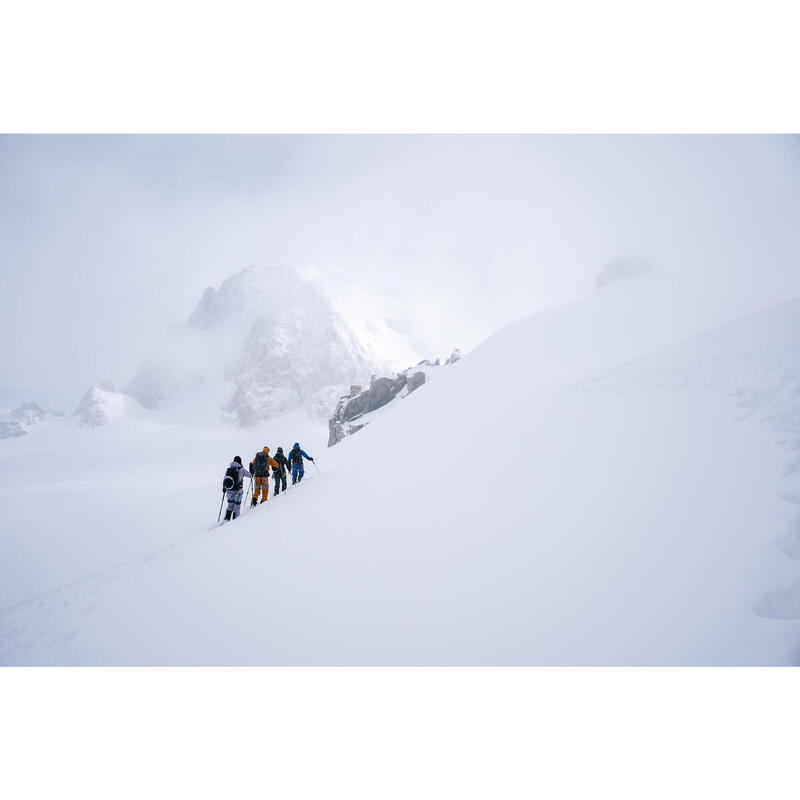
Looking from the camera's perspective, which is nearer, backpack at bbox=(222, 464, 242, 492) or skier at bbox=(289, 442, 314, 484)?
backpack at bbox=(222, 464, 242, 492)

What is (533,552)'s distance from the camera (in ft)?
16.7

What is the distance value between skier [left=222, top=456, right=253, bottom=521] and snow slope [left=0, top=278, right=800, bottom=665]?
5.44 ft

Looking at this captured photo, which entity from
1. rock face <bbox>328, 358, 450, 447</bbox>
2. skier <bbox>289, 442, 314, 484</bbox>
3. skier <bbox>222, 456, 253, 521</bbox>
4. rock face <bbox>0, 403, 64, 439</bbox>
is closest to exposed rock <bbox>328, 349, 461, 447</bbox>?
rock face <bbox>328, 358, 450, 447</bbox>

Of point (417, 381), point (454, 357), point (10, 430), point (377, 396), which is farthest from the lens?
point (10, 430)

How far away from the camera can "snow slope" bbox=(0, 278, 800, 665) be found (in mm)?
4004

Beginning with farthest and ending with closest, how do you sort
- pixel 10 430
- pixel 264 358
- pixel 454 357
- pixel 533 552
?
pixel 264 358 → pixel 10 430 → pixel 454 357 → pixel 533 552

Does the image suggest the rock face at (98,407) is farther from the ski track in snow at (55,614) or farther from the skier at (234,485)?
the skier at (234,485)

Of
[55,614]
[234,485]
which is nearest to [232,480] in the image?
[234,485]

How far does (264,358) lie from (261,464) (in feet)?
451

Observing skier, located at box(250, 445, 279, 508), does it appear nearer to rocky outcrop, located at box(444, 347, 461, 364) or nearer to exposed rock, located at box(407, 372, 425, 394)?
exposed rock, located at box(407, 372, 425, 394)

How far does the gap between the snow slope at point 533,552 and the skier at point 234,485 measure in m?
1.66

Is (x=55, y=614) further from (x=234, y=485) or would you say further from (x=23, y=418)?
(x=23, y=418)

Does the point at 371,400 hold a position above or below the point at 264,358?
below

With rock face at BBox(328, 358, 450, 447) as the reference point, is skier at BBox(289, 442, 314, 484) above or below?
below
